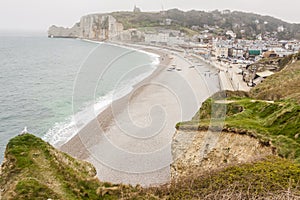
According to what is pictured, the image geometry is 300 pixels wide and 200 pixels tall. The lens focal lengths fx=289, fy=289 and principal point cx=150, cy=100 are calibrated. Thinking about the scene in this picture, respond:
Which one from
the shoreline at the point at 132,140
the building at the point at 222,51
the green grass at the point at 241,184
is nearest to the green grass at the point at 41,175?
the green grass at the point at 241,184

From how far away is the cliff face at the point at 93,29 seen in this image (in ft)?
268

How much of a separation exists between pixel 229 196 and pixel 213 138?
529 cm

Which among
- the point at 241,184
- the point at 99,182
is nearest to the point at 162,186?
the point at 99,182

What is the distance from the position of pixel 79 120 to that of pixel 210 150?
16.6m

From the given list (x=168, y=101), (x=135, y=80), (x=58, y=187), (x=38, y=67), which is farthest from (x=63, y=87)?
(x=58, y=187)

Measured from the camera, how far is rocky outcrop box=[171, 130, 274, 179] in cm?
977

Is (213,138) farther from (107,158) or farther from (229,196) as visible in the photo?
(107,158)

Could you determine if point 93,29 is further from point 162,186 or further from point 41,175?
point 41,175

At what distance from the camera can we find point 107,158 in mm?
16766

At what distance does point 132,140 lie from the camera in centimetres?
1941

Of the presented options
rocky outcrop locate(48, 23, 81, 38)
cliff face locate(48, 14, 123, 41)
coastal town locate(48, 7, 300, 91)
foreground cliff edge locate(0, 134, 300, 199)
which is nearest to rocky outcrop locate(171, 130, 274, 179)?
foreground cliff edge locate(0, 134, 300, 199)

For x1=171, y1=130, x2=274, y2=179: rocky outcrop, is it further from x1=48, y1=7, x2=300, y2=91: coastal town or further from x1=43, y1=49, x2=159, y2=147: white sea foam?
x1=48, y1=7, x2=300, y2=91: coastal town

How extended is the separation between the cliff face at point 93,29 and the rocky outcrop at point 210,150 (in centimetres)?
3156

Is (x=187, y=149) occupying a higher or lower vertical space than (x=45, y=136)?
higher
